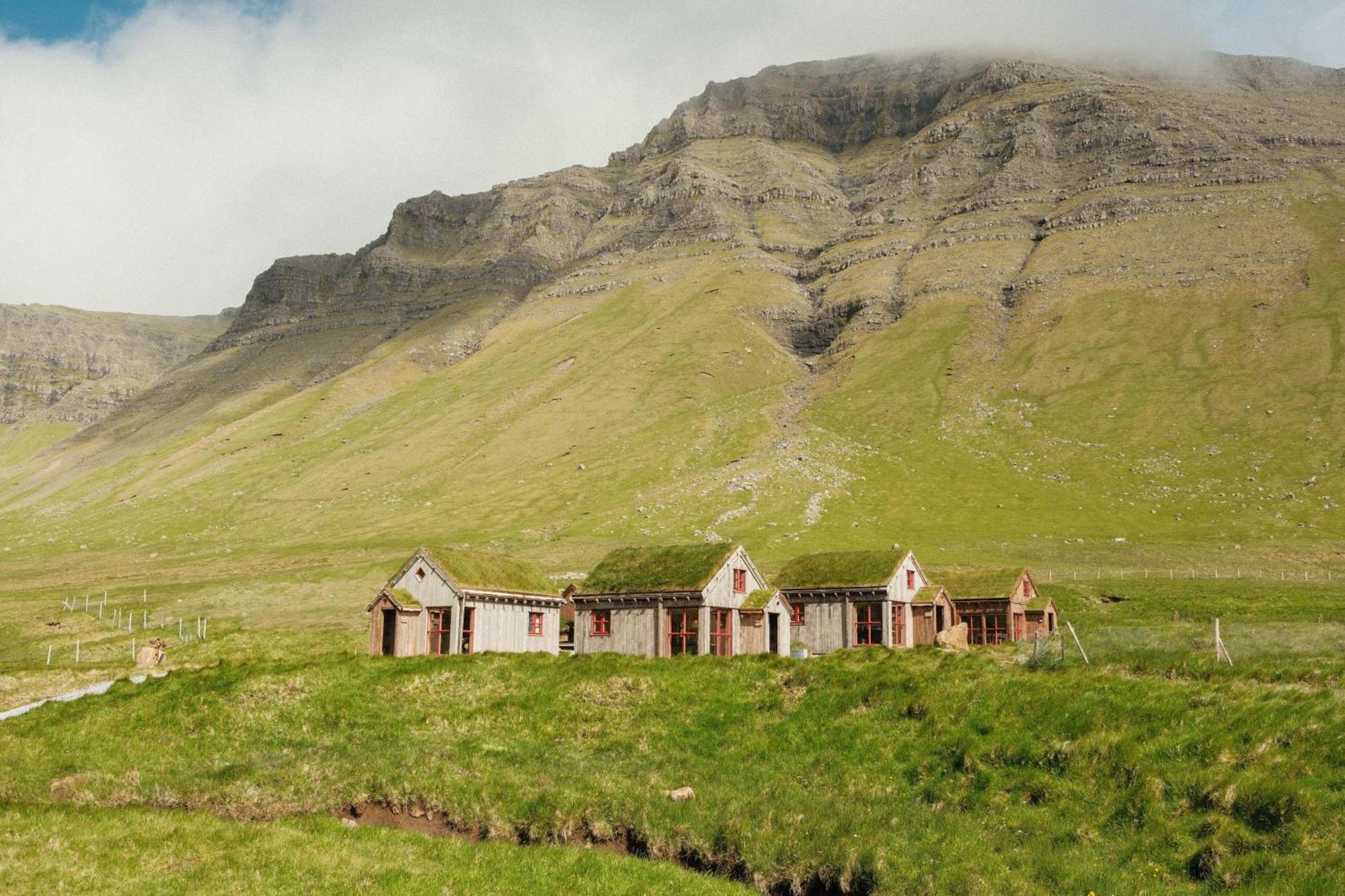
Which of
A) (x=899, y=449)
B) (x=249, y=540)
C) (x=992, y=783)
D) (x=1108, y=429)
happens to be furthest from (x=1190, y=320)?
(x=992, y=783)

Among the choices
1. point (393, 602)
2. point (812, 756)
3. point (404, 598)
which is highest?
point (404, 598)

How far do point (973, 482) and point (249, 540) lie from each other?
358 ft

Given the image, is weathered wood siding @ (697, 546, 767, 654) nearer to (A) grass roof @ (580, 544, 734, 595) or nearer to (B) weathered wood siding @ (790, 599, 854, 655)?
(A) grass roof @ (580, 544, 734, 595)

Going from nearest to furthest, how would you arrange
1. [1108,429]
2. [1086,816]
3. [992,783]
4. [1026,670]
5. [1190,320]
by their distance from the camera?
[1086,816] < [992,783] < [1026,670] < [1108,429] < [1190,320]

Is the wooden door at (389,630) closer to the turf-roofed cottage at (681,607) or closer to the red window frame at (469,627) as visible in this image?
the red window frame at (469,627)

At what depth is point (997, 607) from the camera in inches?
2638

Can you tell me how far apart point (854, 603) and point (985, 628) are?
1216 cm

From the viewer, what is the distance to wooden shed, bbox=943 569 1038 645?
6650 cm

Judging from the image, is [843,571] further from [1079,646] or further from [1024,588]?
[1079,646]

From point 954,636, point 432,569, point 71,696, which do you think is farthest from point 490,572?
point 954,636

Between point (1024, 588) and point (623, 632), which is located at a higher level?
point (1024, 588)

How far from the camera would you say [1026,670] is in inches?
1250

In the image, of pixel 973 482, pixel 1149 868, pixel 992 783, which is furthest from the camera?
pixel 973 482

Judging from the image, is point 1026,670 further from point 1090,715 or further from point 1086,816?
point 1086,816
